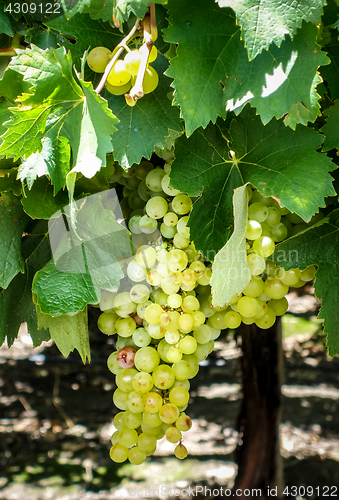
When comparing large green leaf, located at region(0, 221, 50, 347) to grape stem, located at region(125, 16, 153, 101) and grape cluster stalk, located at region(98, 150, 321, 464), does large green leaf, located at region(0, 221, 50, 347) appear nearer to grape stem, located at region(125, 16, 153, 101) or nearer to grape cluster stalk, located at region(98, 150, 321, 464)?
grape cluster stalk, located at region(98, 150, 321, 464)

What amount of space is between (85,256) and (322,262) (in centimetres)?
32

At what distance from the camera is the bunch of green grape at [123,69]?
43 centimetres

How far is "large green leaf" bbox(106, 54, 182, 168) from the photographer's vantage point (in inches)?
19.5

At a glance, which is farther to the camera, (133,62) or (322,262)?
(322,262)

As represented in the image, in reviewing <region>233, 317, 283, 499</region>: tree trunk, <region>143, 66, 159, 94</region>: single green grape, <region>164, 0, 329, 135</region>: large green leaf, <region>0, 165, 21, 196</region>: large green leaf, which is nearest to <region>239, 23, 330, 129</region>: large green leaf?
<region>164, 0, 329, 135</region>: large green leaf

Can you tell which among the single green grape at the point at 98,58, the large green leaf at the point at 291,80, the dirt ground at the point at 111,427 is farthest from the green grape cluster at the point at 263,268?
the dirt ground at the point at 111,427

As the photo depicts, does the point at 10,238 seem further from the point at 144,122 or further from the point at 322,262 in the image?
the point at 322,262

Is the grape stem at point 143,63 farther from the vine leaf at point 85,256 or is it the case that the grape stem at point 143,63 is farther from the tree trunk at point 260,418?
the tree trunk at point 260,418

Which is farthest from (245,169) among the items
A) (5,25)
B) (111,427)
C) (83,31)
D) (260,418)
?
(111,427)

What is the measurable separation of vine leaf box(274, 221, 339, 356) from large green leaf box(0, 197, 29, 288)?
358 mm

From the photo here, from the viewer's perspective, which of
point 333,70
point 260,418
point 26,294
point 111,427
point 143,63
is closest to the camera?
point 143,63

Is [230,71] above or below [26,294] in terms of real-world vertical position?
above

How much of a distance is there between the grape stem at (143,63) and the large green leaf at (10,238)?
262 millimetres

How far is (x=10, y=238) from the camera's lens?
23.0 inches
